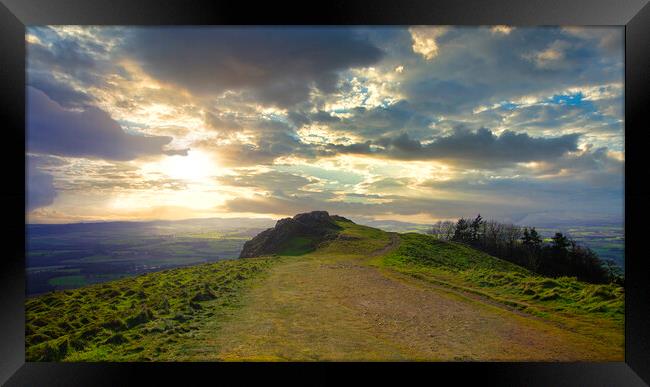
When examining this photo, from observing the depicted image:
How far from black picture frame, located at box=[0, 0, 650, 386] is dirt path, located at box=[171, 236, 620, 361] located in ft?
2.25

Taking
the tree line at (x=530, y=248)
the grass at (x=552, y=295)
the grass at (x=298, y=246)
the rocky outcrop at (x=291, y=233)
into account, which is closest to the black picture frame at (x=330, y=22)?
the grass at (x=552, y=295)

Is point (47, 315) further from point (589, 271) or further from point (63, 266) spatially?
point (589, 271)

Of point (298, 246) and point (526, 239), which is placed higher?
point (526, 239)

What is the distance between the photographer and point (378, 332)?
8305 mm

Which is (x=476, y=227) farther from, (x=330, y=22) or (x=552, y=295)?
(x=330, y=22)

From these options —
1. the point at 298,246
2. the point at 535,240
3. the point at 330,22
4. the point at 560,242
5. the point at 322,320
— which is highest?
the point at 330,22

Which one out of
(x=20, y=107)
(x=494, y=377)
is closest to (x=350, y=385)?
(x=494, y=377)

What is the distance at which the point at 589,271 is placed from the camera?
2069 cm

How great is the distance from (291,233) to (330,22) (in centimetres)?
2851

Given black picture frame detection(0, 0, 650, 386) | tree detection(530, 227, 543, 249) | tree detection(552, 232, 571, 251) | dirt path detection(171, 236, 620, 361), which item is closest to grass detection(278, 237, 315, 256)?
dirt path detection(171, 236, 620, 361)

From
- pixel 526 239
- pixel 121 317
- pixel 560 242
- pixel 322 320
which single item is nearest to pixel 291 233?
pixel 526 239

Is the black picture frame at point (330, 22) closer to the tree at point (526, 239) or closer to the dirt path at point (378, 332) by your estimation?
→ the dirt path at point (378, 332)

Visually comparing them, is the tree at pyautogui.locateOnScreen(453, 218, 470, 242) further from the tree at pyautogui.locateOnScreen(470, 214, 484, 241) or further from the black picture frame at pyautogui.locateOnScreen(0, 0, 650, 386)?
the black picture frame at pyautogui.locateOnScreen(0, 0, 650, 386)

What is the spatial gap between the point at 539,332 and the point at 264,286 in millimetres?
9477
